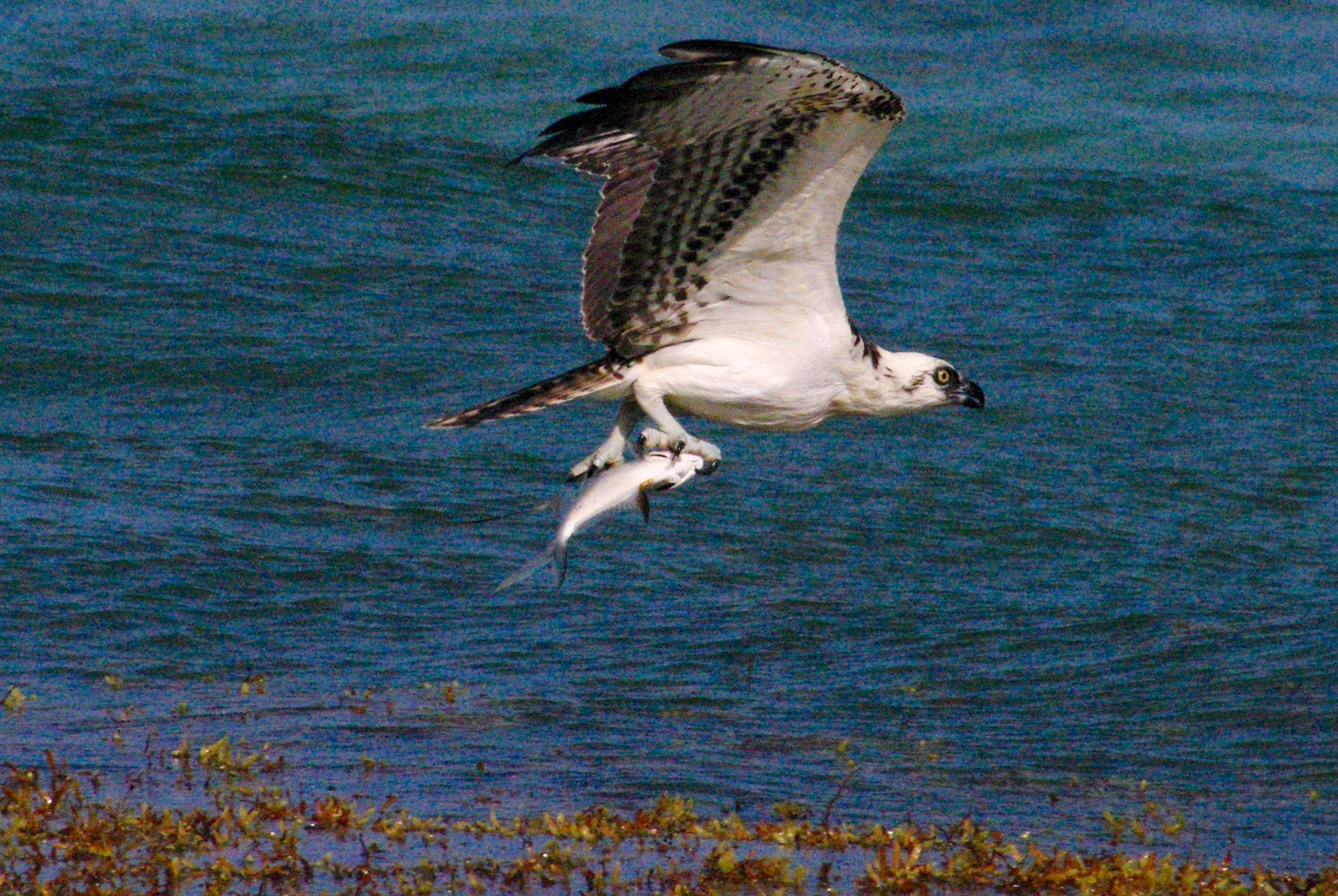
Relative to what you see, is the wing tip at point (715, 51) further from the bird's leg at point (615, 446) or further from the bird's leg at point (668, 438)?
the bird's leg at point (615, 446)

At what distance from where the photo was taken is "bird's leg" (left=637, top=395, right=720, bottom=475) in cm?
611

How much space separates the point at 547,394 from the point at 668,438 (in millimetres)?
396

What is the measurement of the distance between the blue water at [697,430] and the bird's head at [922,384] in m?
1.02

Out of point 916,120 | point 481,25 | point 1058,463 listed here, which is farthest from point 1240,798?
Result: point 481,25

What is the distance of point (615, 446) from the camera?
6.41 metres

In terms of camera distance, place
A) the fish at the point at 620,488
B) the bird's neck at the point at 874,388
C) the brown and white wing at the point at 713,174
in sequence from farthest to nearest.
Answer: the bird's neck at the point at 874,388
the brown and white wing at the point at 713,174
the fish at the point at 620,488

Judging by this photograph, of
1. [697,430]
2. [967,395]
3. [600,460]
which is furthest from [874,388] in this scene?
[697,430]

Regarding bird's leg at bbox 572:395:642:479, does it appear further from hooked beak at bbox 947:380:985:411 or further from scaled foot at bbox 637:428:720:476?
hooked beak at bbox 947:380:985:411

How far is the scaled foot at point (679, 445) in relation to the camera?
20.0 feet

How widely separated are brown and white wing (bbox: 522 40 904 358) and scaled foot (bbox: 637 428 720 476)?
1.45ft

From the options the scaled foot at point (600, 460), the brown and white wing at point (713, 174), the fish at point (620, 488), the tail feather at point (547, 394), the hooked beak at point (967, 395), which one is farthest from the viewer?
the hooked beak at point (967, 395)

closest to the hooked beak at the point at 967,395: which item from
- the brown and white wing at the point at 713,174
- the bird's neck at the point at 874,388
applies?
the bird's neck at the point at 874,388

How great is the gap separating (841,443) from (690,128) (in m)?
4.65

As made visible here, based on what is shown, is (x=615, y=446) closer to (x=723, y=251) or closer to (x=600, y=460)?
(x=600, y=460)
